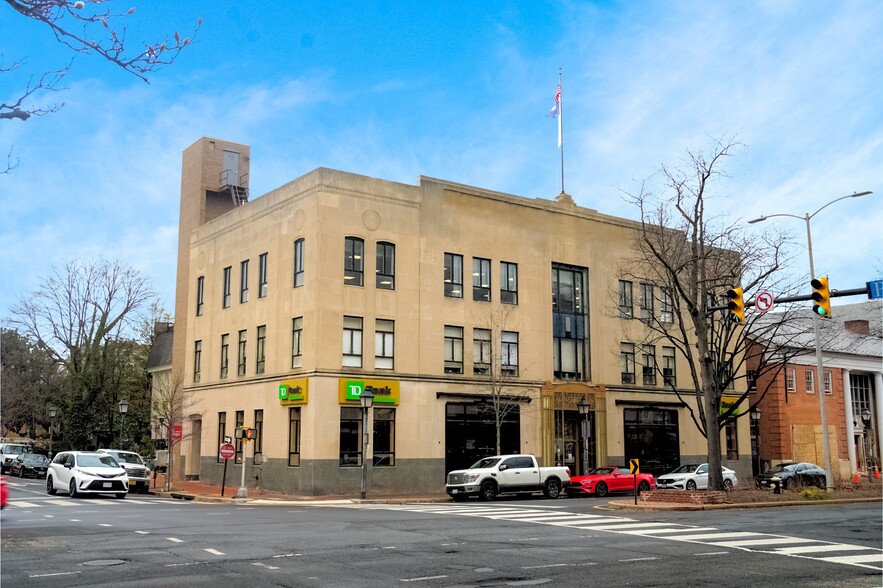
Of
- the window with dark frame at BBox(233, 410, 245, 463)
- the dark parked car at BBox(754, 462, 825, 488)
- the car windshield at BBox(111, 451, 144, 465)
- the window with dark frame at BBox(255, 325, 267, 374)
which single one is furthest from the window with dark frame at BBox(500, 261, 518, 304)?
the car windshield at BBox(111, 451, 144, 465)

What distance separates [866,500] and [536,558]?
21.5 meters

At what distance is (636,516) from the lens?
76.7 feet

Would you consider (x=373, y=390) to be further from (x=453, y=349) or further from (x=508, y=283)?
(x=508, y=283)

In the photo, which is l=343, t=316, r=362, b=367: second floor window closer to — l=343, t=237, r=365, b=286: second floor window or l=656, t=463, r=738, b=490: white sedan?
l=343, t=237, r=365, b=286: second floor window

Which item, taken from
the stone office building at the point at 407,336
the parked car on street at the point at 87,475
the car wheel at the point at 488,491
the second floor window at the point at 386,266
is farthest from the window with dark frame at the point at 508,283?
the parked car on street at the point at 87,475

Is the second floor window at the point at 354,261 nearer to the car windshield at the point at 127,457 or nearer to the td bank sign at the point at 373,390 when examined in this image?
the td bank sign at the point at 373,390

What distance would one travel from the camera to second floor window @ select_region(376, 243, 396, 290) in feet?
130

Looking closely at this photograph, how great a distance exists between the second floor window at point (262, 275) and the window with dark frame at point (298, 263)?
3141 mm

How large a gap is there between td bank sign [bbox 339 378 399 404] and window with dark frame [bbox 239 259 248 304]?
9.42m

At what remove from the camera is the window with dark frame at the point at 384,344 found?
3900 cm

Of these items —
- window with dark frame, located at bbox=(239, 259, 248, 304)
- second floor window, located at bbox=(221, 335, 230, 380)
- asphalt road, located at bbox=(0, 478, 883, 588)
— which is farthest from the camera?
second floor window, located at bbox=(221, 335, 230, 380)

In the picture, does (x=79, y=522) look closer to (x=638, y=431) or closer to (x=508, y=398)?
(x=508, y=398)

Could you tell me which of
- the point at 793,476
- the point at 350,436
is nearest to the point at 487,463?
the point at 350,436

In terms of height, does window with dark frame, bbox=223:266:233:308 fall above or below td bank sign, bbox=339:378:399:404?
above
